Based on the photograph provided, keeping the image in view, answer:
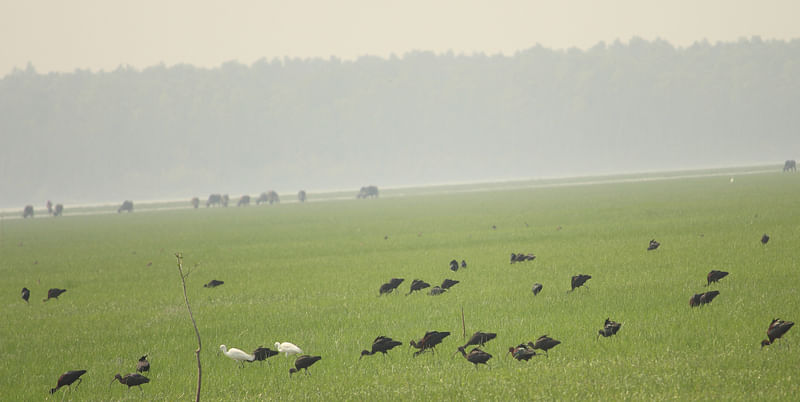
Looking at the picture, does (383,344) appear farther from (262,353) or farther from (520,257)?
(520,257)

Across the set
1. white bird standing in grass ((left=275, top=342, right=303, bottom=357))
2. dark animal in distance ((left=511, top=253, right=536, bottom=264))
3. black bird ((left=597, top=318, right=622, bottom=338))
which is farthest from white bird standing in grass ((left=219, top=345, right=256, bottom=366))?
dark animal in distance ((left=511, top=253, right=536, bottom=264))

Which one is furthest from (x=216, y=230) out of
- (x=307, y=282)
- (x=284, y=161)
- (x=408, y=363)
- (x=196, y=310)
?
(x=284, y=161)

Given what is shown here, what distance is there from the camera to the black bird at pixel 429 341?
39.5 feet

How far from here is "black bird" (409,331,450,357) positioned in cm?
1205

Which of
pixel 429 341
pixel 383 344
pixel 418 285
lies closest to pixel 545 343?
pixel 429 341

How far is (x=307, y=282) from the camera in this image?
2172 centimetres

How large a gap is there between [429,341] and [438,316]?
3037 mm

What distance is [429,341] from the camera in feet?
39.9

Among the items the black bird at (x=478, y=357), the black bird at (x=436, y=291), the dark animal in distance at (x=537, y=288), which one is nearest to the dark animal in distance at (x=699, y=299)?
the dark animal in distance at (x=537, y=288)

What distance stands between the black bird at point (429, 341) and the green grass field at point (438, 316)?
0.18 m

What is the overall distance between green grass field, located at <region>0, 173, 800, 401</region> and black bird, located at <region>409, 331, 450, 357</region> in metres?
0.18

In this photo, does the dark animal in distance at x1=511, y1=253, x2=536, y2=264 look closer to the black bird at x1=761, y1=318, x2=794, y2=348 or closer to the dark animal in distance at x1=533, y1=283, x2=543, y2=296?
the dark animal in distance at x1=533, y1=283, x2=543, y2=296

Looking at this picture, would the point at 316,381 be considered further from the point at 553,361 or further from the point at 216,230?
the point at 216,230

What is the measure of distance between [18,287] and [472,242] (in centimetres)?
1568
